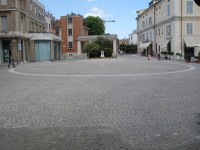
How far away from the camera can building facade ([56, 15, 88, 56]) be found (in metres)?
79.5

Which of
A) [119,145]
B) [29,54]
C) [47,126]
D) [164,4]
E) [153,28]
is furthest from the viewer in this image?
[153,28]

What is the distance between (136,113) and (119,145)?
2.80 metres

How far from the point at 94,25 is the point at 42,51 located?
51.0m

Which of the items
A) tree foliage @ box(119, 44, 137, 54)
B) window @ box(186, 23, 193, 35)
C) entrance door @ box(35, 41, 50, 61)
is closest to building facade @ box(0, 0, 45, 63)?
entrance door @ box(35, 41, 50, 61)

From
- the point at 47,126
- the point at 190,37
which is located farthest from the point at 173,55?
the point at 47,126

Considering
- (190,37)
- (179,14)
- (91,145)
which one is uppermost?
(179,14)

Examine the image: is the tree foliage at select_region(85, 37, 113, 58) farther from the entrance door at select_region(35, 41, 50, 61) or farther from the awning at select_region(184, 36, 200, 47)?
the awning at select_region(184, 36, 200, 47)

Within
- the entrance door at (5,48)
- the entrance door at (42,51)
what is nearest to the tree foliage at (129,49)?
the entrance door at (42,51)

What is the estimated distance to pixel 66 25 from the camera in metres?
79.9

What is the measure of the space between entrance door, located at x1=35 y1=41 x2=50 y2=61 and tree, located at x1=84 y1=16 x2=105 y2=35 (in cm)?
4965

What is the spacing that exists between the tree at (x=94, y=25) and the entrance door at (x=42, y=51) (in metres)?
49.6

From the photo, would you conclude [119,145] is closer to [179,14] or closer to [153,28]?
[179,14]

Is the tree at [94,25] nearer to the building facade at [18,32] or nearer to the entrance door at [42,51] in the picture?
the building facade at [18,32]

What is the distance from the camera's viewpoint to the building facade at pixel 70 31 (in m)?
79.5
